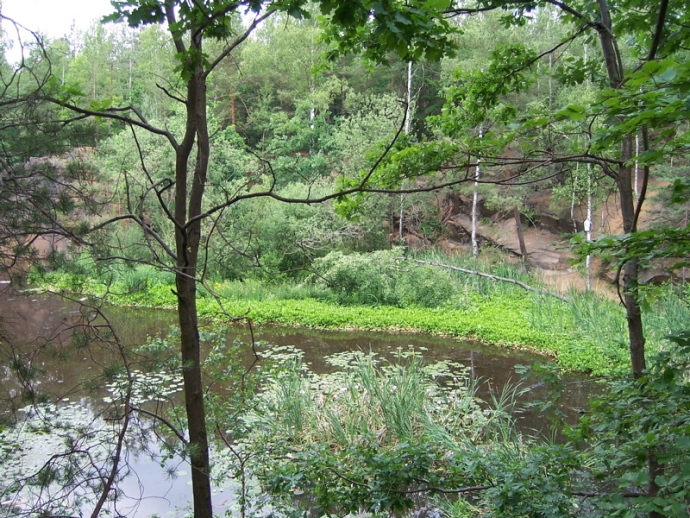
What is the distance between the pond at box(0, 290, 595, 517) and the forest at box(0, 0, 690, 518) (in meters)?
0.10

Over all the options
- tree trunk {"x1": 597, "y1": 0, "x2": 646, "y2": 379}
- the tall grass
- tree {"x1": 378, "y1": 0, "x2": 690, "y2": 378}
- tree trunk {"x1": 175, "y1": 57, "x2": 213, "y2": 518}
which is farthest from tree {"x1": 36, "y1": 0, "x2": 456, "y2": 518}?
the tall grass

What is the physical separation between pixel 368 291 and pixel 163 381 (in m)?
7.55

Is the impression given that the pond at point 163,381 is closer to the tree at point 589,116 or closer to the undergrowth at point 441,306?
the undergrowth at point 441,306

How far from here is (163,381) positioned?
3.84 meters

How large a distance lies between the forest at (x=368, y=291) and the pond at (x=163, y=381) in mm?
102

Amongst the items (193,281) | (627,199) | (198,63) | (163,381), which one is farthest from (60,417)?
(627,199)

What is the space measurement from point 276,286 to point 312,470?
9254 mm

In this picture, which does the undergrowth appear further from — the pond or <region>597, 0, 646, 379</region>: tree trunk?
<region>597, 0, 646, 379</region>: tree trunk

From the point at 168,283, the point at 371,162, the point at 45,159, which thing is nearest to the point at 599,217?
the point at 168,283

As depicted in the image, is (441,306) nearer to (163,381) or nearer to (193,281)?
(163,381)

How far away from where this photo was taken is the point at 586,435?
257 cm

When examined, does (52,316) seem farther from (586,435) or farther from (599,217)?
(599,217)

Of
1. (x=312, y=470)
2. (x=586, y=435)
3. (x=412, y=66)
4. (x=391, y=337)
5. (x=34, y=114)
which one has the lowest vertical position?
(x=391, y=337)

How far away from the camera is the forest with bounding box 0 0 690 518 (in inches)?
81.0
